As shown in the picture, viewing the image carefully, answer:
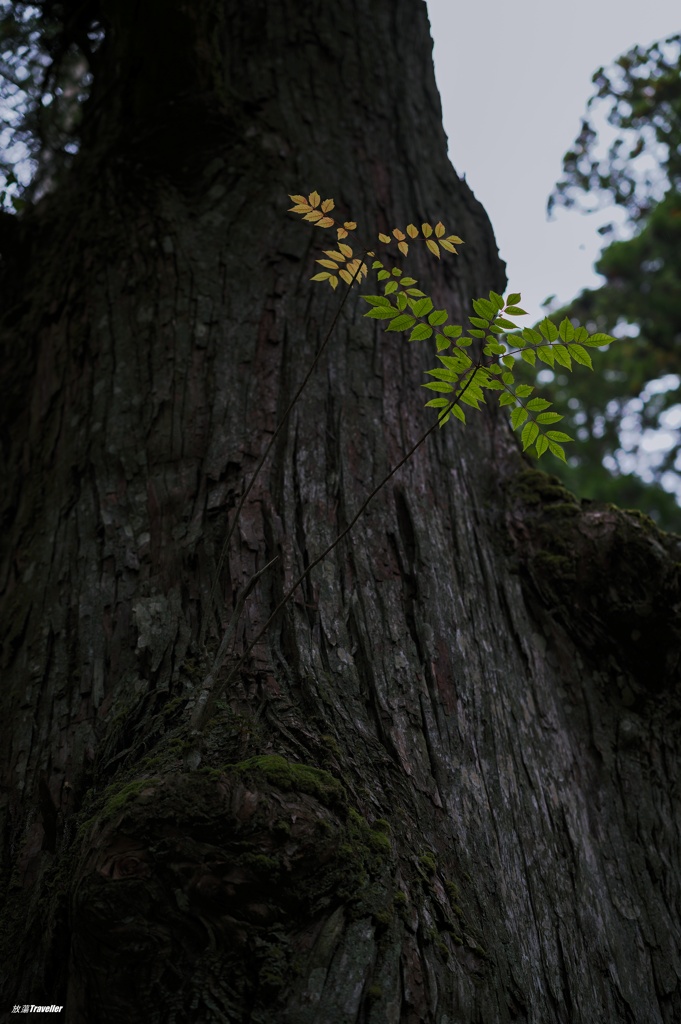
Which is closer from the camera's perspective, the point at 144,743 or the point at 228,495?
the point at 144,743

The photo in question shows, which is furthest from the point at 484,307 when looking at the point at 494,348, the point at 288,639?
the point at 288,639

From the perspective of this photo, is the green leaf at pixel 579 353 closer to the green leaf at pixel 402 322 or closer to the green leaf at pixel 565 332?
the green leaf at pixel 565 332

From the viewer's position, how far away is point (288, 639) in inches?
79.4

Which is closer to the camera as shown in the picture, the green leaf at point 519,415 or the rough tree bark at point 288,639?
the rough tree bark at point 288,639

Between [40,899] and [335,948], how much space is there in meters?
0.66

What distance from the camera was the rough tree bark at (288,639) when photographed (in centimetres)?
156

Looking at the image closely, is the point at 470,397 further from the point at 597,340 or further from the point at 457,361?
the point at 597,340

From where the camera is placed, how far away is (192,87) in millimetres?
3104

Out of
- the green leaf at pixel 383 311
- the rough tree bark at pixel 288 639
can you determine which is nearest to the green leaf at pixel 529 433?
the green leaf at pixel 383 311

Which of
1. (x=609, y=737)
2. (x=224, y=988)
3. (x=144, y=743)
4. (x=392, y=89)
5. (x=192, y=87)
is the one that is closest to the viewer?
(x=224, y=988)

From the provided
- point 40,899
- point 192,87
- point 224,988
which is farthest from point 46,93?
point 224,988

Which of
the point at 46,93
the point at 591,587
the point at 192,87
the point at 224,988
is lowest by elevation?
the point at 224,988

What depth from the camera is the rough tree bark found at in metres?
1.56

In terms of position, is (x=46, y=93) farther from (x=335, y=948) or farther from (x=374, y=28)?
(x=335, y=948)
